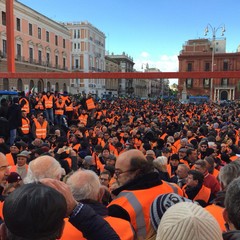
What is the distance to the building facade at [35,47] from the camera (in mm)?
38634

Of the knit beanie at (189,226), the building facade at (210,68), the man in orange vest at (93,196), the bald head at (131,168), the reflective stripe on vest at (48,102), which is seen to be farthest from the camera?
the building facade at (210,68)

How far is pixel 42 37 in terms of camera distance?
47156 mm

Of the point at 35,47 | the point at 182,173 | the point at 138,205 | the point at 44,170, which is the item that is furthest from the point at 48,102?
the point at 35,47

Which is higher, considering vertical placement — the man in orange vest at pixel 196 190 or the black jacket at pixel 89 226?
the black jacket at pixel 89 226

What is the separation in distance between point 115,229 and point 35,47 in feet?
154

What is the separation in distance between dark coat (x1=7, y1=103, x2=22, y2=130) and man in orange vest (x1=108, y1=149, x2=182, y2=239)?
27.0 ft

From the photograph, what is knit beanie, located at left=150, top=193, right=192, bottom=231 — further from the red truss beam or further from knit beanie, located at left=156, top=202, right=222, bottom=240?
the red truss beam

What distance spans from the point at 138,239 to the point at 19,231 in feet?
4.35

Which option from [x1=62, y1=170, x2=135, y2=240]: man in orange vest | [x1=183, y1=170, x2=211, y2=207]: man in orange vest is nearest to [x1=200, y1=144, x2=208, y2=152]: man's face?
[x1=183, y1=170, x2=211, y2=207]: man in orange vest

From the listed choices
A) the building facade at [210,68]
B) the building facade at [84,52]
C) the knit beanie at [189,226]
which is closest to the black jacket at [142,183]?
the knit beanie at [189,226]

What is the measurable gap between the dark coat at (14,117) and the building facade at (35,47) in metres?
26.0

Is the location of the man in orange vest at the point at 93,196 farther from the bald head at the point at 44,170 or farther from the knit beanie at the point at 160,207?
the bald head at the point at 44,170

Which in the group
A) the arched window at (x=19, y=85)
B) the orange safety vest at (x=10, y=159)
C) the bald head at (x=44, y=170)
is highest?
the arched window at (x=19, y=85)

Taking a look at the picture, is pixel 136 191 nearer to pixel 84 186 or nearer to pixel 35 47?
pixel 84 186
